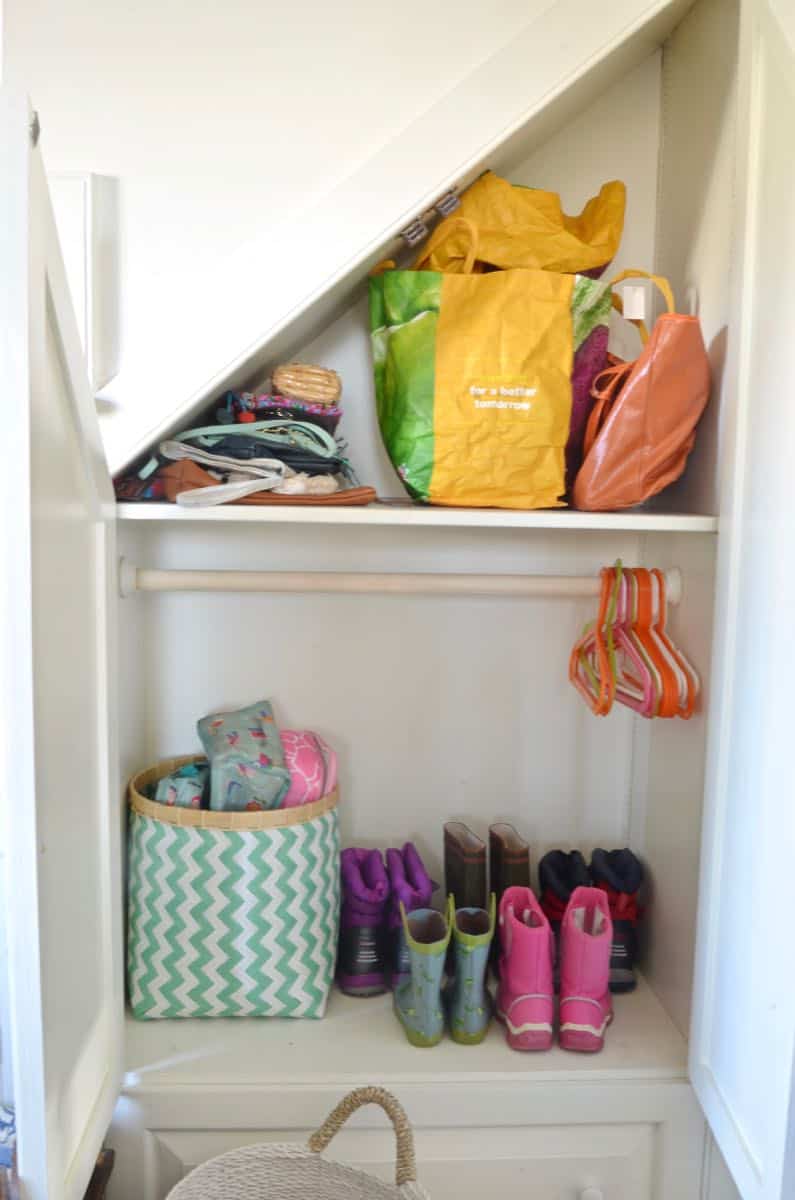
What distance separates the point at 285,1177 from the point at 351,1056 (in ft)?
0.59

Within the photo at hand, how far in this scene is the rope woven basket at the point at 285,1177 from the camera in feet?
3.98

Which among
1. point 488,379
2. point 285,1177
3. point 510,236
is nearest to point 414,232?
point 510,236

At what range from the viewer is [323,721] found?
1727mm

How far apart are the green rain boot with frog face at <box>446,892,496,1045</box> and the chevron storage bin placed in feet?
0.70

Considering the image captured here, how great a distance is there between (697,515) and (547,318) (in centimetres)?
35

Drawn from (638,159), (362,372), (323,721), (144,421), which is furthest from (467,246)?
(323,721)

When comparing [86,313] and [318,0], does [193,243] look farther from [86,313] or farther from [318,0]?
[318,0]

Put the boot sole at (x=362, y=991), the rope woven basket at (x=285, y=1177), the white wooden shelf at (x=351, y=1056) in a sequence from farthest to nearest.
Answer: the boot sole at (x=362, y=991) < the white wooden shelf at (x=351, y=1056) < the rope woven basket at (x=285, y=1177)

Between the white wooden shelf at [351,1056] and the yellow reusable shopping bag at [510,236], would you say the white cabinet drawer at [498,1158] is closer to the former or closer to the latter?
the white wooden shelf at [351,1056]

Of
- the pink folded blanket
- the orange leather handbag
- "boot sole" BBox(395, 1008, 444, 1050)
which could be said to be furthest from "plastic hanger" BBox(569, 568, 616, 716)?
"boot sole" BBox(395, 1008, 444, 1050)

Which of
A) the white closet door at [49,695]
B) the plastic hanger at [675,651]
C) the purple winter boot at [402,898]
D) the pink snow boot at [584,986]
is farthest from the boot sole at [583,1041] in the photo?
the white closet door at [49,695]

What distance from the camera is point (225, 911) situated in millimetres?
1428

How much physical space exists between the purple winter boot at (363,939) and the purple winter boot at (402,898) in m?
0.02

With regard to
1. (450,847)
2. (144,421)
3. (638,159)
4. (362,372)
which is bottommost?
(450,847)
